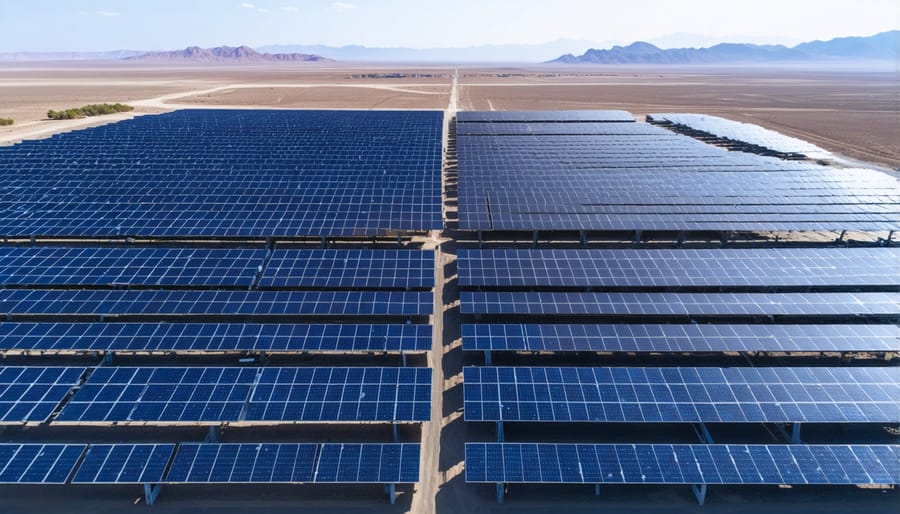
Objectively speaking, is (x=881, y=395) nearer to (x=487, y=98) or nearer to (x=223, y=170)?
(x=223, y=170)

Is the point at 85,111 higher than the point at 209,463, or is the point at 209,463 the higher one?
the point at 85,111

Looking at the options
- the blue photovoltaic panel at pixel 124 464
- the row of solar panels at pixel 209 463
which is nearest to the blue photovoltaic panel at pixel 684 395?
the row of solar panels at pixel 209 463

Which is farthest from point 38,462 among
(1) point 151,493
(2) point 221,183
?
(2) point 221,183

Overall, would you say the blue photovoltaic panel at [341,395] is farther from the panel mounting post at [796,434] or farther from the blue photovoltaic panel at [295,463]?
the panel mounting post at [796,434]

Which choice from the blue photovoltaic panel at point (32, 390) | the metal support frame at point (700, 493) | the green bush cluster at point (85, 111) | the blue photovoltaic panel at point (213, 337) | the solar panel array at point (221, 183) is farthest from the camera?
the green bush cluster at point (85, 111)

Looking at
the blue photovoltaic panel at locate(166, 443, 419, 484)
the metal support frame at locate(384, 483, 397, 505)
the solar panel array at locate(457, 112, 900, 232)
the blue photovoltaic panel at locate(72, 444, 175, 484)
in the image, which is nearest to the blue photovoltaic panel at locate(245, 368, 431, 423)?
the blue photovoltaic panel at locate(166, 443, 419, 484)

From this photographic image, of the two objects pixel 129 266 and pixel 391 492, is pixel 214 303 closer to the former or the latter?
pixel 129 266
